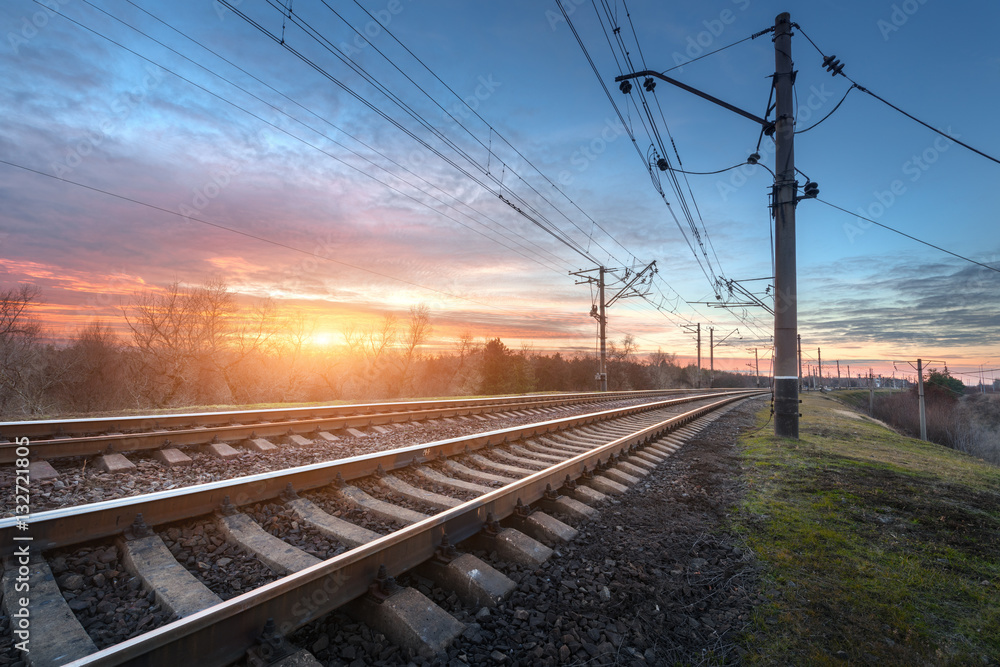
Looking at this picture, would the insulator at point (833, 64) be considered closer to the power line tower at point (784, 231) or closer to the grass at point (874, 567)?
the power line tower at point (784, 231)

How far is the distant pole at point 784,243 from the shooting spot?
39.1 feet

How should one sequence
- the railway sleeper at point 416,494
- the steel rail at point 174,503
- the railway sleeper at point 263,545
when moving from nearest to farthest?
the steel rail at point 174,503 < the railway sleeper at point 263,545 < the railway sleeper at point 416,494

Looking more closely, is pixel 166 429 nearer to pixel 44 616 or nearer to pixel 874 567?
pixel 44 616

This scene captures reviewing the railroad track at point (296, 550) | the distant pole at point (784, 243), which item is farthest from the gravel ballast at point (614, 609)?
the distant pole at point (784, 243)

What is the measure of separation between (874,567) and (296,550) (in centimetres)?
463

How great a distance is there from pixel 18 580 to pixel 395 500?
268 cm

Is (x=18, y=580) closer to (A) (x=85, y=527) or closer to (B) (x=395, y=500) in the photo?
(A) (x=85, y=527)

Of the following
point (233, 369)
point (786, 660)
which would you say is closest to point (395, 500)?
point (786, 660)

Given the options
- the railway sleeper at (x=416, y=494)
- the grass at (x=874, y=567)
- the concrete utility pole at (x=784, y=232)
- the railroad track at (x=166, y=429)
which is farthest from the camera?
the concrete utility pole at (x=784, y=232)

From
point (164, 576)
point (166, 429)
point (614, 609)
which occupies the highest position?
point (166, 429)

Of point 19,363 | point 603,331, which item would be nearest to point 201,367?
point 19,363

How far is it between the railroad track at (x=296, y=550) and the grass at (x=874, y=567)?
1795 mm

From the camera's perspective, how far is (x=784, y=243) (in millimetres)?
12164

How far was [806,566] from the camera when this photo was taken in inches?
150
